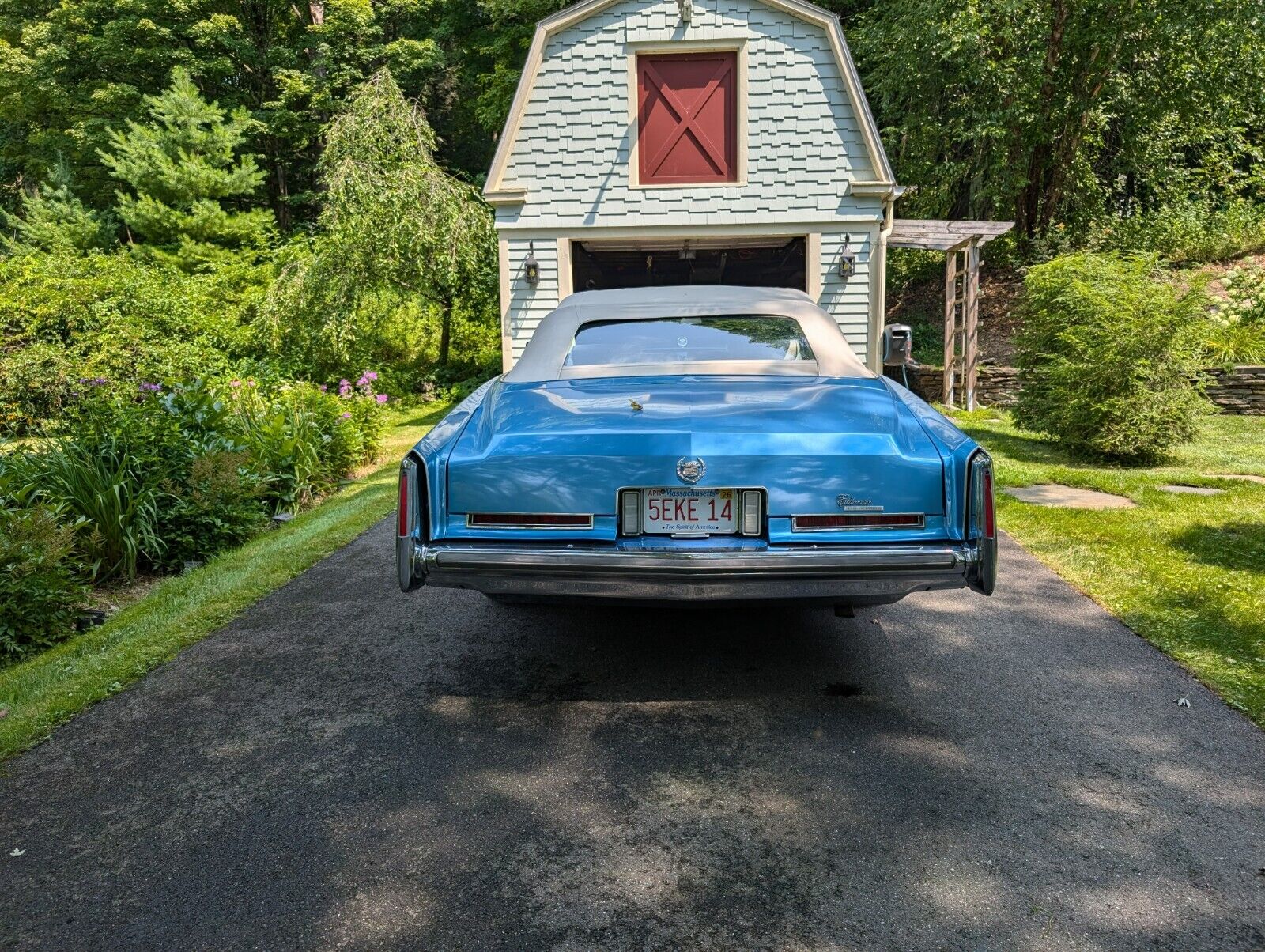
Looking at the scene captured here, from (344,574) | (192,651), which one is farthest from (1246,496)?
(192,651)

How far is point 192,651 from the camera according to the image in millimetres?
4250

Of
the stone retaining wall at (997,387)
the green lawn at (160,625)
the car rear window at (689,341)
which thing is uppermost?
the car rear window at (689,341)

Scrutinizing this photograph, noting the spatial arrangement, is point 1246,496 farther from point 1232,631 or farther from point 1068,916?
point 1068,916

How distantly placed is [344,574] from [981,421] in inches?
386

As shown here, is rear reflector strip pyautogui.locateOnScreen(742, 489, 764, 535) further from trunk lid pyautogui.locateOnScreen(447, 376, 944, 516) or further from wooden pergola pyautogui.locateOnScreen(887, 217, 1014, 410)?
wooden pergola pyautogui.locateOnScreen(887, 217, 1014, 410)

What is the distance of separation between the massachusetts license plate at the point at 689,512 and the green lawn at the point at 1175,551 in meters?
2.08

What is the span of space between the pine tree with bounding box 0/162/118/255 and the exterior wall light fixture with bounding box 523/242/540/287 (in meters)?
16.6

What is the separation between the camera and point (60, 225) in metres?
24.0

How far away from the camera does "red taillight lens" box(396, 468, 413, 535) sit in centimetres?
332

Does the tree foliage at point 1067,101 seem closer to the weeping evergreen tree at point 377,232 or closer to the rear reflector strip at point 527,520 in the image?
the weeping evergreen tree at point 377,232

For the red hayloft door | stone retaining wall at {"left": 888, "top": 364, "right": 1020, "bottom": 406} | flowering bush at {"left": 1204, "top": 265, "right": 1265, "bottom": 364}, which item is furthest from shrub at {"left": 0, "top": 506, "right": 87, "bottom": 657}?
stone retaining wall at {"left": 888, "top": 364, "right": 1020, "bottom": 406}

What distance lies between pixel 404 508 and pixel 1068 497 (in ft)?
19.4

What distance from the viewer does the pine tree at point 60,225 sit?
23.5 m

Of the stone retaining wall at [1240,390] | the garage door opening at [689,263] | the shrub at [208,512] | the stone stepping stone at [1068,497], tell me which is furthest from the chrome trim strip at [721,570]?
the stone retaining wall at [1240,390]
